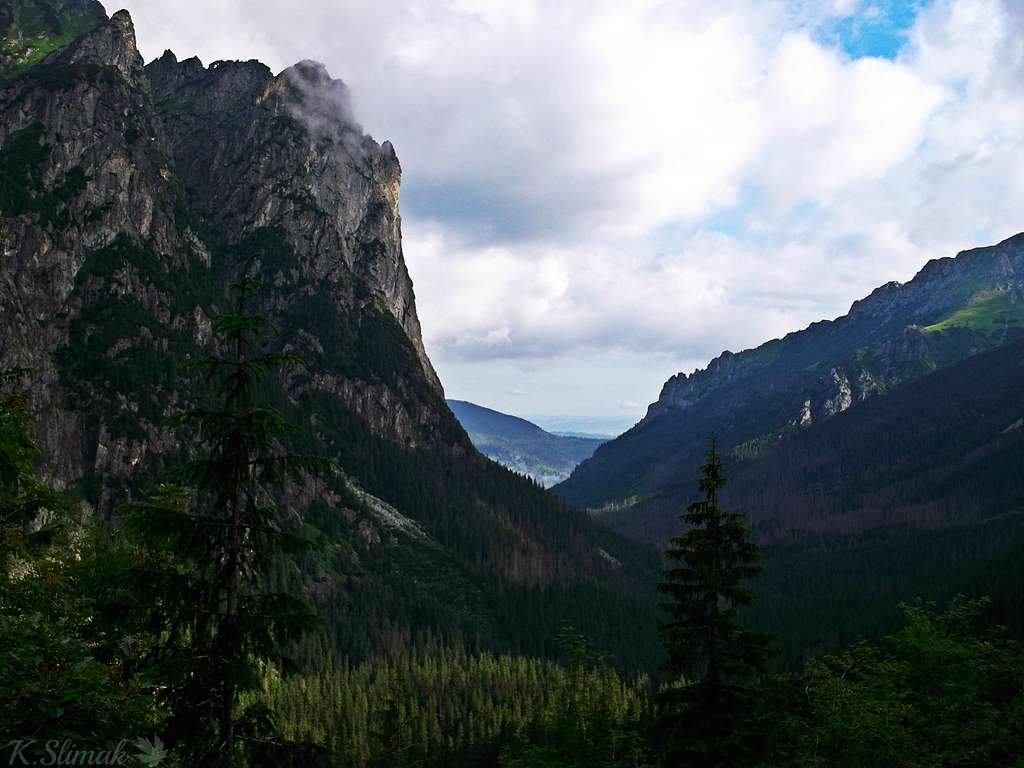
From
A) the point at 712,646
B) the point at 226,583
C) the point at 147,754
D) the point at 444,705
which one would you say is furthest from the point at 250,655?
the point at 444,705

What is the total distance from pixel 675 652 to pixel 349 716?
4676 inches

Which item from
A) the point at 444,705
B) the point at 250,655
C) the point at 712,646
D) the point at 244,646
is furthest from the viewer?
the point at 444,705

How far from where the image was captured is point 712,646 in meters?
27.1

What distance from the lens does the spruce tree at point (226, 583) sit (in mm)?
16172

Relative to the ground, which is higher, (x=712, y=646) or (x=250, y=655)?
(x=250, y=655)

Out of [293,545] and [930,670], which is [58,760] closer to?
[293,545]

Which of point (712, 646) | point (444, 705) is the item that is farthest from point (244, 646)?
point (444, 705)

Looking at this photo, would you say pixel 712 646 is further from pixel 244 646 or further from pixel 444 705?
pixel 444 705

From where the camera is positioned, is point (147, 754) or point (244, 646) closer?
point (147, 754)

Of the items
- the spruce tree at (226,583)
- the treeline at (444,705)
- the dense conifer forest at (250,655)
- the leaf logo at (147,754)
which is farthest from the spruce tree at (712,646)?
the treeline at (444,705)

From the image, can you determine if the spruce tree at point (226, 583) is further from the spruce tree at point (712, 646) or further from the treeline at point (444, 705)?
the treeline at point (444, 705)

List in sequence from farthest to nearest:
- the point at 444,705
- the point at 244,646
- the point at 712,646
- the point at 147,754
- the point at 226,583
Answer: the point at 444,705, the point at 712,646, the point at 226,583, the point at 244,646, the point at 147,754

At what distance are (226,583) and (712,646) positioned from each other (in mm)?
18621

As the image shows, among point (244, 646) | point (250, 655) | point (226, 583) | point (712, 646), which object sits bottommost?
point (712, 646)
